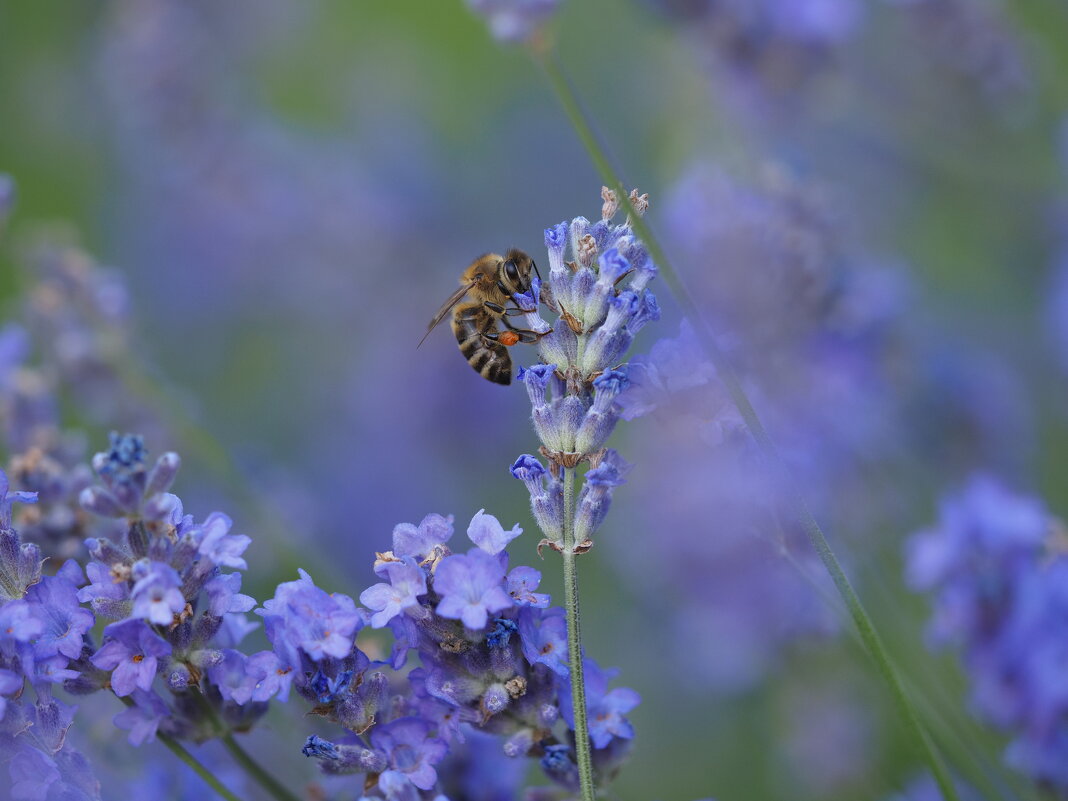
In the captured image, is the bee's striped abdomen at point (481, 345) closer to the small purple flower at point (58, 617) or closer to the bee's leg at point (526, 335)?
the bee's leg at point (526, 335)

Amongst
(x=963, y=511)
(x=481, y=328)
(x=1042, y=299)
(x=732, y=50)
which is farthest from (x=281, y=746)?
(x=1042, y=299)

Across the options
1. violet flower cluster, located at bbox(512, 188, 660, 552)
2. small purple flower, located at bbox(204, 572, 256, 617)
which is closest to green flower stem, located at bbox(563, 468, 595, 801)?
violet flower cluster, located at bbox(512, 188, 660, 552)

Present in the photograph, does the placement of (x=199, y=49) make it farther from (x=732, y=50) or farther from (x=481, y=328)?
(x=481, y=328)

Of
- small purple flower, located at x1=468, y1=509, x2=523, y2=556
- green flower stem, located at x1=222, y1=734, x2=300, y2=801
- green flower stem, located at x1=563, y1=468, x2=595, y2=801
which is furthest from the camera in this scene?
green flower stem, located at x1=222, y1=734, x2=300, y2=801

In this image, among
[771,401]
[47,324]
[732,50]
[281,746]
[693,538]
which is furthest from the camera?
[732,50]

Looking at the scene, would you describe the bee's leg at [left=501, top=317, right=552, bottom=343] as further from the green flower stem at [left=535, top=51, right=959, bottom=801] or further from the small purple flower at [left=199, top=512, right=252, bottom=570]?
the small purple flower at [left=199, top=512, right=252, bottom=570]

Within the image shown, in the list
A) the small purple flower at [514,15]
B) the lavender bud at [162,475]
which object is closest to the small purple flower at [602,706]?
the lavender bud at [162,475]

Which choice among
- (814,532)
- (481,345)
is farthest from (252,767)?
(481,345)
